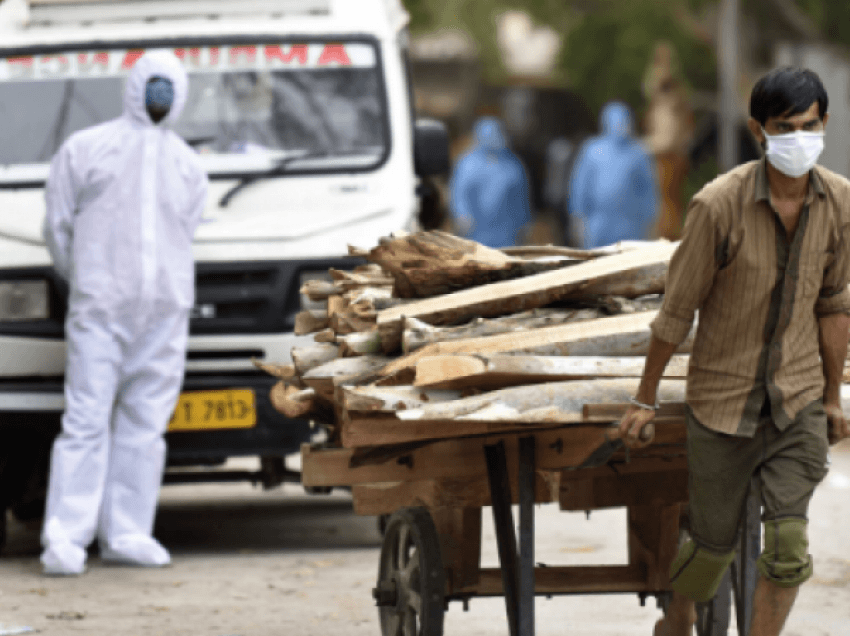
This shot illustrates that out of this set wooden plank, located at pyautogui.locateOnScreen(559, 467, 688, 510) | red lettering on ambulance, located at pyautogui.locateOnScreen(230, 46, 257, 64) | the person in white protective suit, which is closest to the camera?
wooden plank, located at pyautogui.locateOnScreen(559, 467, 688, 510)

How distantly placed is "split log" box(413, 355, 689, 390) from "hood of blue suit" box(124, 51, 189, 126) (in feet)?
13.3

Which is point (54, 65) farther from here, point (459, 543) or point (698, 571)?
point (698, 571)

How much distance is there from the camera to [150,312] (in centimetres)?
891

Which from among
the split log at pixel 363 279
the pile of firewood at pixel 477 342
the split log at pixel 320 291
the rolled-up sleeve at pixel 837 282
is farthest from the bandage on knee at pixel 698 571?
the split log at pixel 320 291

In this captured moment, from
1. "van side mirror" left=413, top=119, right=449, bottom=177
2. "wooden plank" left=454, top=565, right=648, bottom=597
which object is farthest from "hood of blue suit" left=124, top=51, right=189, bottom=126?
"wooden plank" left=454, top=565, right=648, bottom=597

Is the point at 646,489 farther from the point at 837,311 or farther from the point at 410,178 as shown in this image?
the point at 410,178

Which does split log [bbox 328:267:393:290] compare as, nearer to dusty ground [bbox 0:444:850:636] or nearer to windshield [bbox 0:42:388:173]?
dusty ground [bbox 0:444:850:636]

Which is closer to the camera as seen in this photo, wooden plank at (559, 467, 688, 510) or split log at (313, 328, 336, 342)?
wooden plank at (559, 467, 688, 510)

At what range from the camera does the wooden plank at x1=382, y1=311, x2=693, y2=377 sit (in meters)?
5.47

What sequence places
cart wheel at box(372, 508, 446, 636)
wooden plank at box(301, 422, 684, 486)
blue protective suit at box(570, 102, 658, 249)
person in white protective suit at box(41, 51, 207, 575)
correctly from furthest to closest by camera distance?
blue protective suit at box(570, 102, 658, 249) → person in white protective suit at box(41, 51, 207, 575) → cart wheel at box(372, 508, 446, 636) → wooden plank at box(301, 422, 684, 486)

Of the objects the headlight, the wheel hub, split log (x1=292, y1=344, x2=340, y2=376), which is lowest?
the wheel hub

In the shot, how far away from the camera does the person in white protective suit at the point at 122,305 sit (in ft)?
29.0

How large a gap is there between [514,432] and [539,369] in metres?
0.26

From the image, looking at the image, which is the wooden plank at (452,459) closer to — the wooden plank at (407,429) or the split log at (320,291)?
the wooden plank at (407,429)
